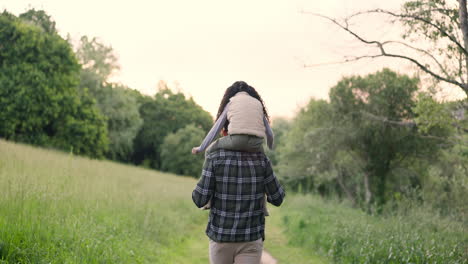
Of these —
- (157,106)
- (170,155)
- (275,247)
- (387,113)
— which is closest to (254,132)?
(275,247)

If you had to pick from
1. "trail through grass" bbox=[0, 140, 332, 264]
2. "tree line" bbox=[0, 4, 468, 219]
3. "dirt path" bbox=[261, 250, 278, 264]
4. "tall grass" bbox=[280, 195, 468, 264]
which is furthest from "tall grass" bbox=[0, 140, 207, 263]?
"tree line" bbox=[0, 4, 468, 219]

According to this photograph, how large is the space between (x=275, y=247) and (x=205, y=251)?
2.09 m

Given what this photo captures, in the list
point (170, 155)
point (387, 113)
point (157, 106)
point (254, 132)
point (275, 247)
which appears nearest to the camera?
point (254, 132)

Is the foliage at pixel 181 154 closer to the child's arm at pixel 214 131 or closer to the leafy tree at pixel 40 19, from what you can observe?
the leafy tree at pixel 40 19

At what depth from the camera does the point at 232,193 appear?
305cm

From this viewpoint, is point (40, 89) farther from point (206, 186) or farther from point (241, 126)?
point (241, 126)

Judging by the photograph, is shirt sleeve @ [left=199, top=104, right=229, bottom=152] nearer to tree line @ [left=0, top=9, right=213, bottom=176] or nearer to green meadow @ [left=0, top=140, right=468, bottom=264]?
green meadow @ [left=0, top=140, right=468, bottom=264]

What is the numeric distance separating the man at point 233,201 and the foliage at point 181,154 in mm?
48697

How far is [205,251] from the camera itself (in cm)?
864

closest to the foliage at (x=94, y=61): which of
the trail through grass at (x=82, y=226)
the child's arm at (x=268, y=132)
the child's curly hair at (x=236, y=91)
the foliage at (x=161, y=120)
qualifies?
the foliage at (x=161, y=120)

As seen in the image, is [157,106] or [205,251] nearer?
[205,251]

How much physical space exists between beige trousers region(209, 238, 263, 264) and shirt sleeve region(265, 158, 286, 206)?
406 millimetres

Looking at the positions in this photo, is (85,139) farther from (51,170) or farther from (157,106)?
(157,106)

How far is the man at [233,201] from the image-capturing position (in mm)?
3045
